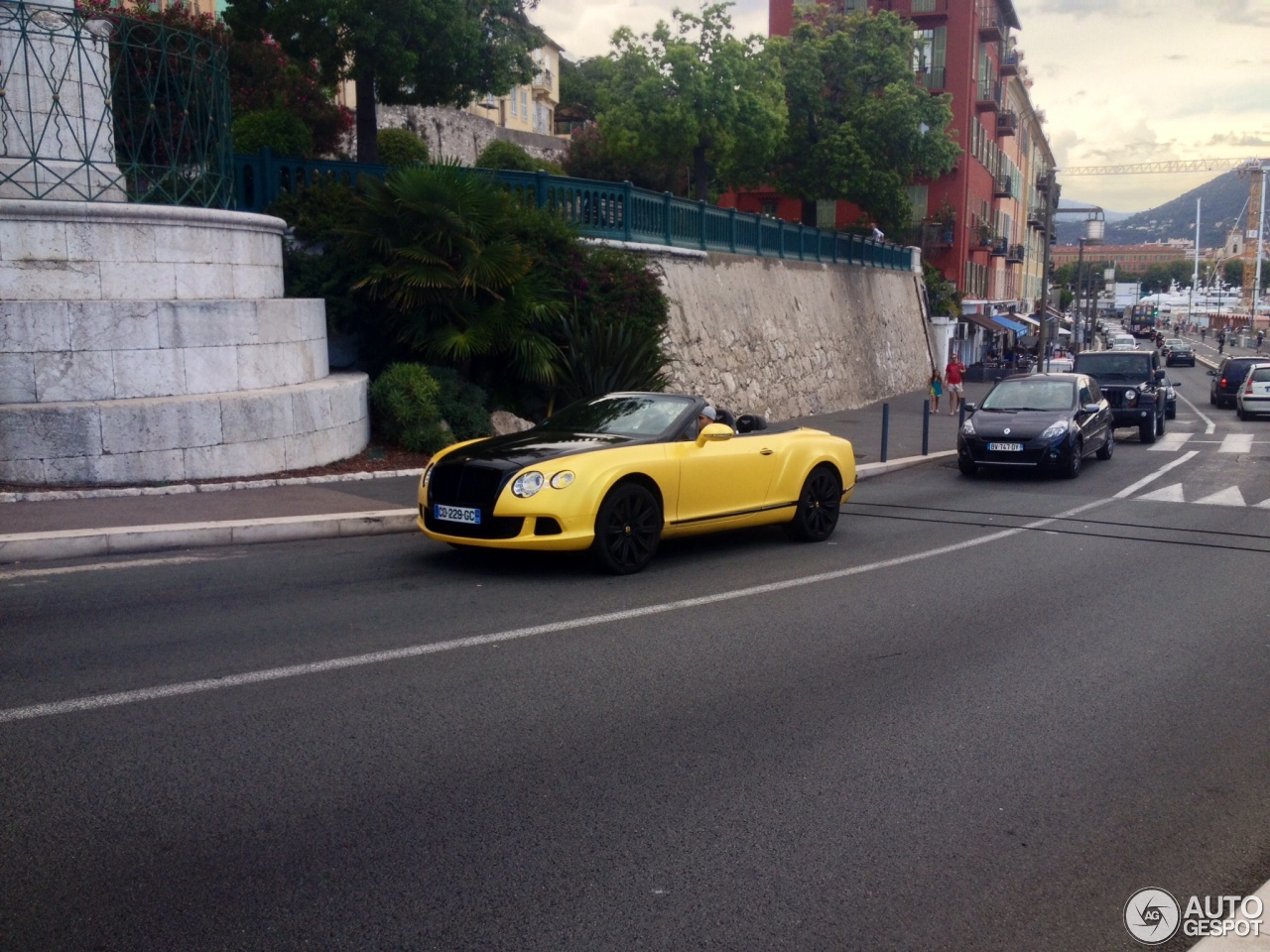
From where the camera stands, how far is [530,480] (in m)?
8.55

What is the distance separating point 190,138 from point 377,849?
11.3 metres

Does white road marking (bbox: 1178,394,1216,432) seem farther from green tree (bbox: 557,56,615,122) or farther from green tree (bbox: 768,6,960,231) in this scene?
green tree (bbox: 557,56,615,122)

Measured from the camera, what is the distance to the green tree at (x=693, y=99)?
29281 mm

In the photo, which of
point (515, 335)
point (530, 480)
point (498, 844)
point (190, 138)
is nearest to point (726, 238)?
point (515, 335)

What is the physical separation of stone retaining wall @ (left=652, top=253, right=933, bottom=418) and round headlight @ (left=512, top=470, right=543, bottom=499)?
11587 millimetres

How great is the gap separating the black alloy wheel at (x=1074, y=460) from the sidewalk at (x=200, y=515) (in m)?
9.46

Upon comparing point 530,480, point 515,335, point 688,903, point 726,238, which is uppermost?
point 726,238

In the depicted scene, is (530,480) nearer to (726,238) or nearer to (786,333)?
(726,238)

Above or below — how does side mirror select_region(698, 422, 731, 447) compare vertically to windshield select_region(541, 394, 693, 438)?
below

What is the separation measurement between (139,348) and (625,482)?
5734mm

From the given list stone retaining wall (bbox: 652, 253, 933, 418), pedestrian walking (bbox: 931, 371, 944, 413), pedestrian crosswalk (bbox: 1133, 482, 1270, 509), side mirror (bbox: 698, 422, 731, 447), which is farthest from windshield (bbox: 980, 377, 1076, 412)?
pedestrian walking (bbox: 931, 371, 944, 413)

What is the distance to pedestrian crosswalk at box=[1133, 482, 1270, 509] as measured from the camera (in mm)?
14352

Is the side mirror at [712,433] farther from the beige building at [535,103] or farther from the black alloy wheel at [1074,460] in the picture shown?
the beige building at [535,103]

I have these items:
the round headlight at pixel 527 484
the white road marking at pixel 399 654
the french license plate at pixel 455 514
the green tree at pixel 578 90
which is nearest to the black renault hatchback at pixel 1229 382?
the white road marking at pixel 399 654
